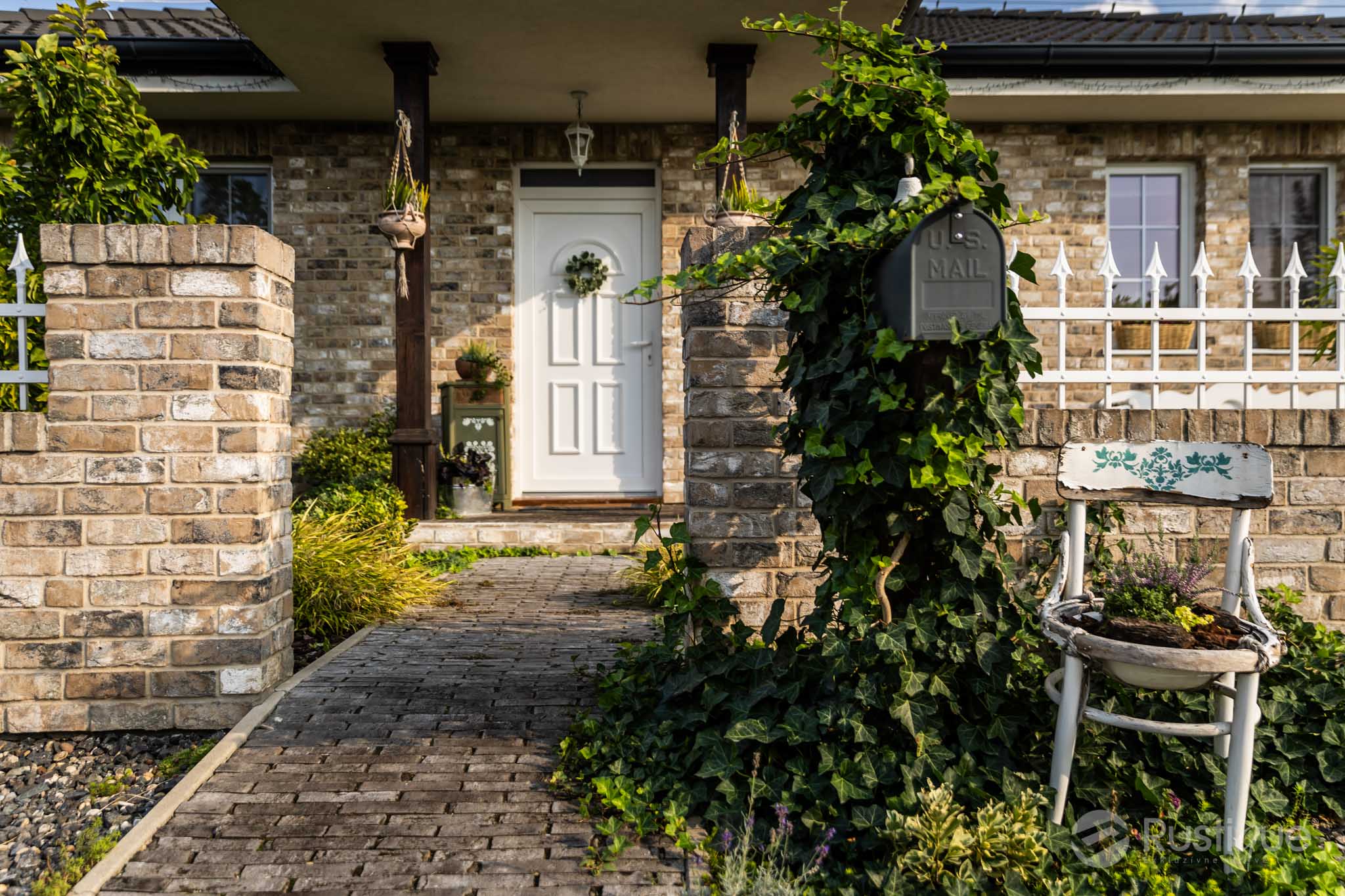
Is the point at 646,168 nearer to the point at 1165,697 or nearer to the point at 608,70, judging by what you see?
the point at 608,70

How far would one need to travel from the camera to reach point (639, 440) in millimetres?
7480

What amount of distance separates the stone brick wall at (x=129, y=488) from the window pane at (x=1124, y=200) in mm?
6859

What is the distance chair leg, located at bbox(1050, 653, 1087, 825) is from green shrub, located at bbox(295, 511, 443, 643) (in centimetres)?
311

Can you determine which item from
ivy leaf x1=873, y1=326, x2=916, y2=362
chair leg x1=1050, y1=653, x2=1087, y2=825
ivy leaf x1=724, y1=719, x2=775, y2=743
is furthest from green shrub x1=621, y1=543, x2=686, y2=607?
chair leg x1=1050, y1=653, x2=1087, y2=825

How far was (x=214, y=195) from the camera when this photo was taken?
747cm

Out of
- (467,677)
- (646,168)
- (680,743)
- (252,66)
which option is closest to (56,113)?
(467,677)

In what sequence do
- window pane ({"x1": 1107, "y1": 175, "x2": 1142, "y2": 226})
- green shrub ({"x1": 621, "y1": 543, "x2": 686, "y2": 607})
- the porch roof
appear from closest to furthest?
1. green shrub ({"x1": 621, "y1": 543, "x2": 686, "y2": 607})
2. the porch roof
3. window pane ({"x1": 1107, "y1": 175, "x2": 1142, "y2": 226})

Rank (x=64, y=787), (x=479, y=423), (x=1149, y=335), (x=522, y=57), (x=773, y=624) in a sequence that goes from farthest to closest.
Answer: (x=479, y=423) < (x=1149, y=335) < (x=522, y=57) < (x=64, y=787) < (x=773, y=624)

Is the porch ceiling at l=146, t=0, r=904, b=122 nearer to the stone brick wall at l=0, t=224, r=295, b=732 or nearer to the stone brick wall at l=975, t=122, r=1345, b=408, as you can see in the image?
the stone brick wall at l=975, t=122, r=1345, b=408

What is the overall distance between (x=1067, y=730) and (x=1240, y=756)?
381 mm

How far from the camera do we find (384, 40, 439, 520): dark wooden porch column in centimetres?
607

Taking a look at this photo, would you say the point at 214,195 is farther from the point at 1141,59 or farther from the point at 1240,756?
the point at 1240,756

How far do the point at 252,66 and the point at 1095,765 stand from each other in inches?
272

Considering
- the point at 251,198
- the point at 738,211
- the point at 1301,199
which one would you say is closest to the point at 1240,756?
the point at 738,211
